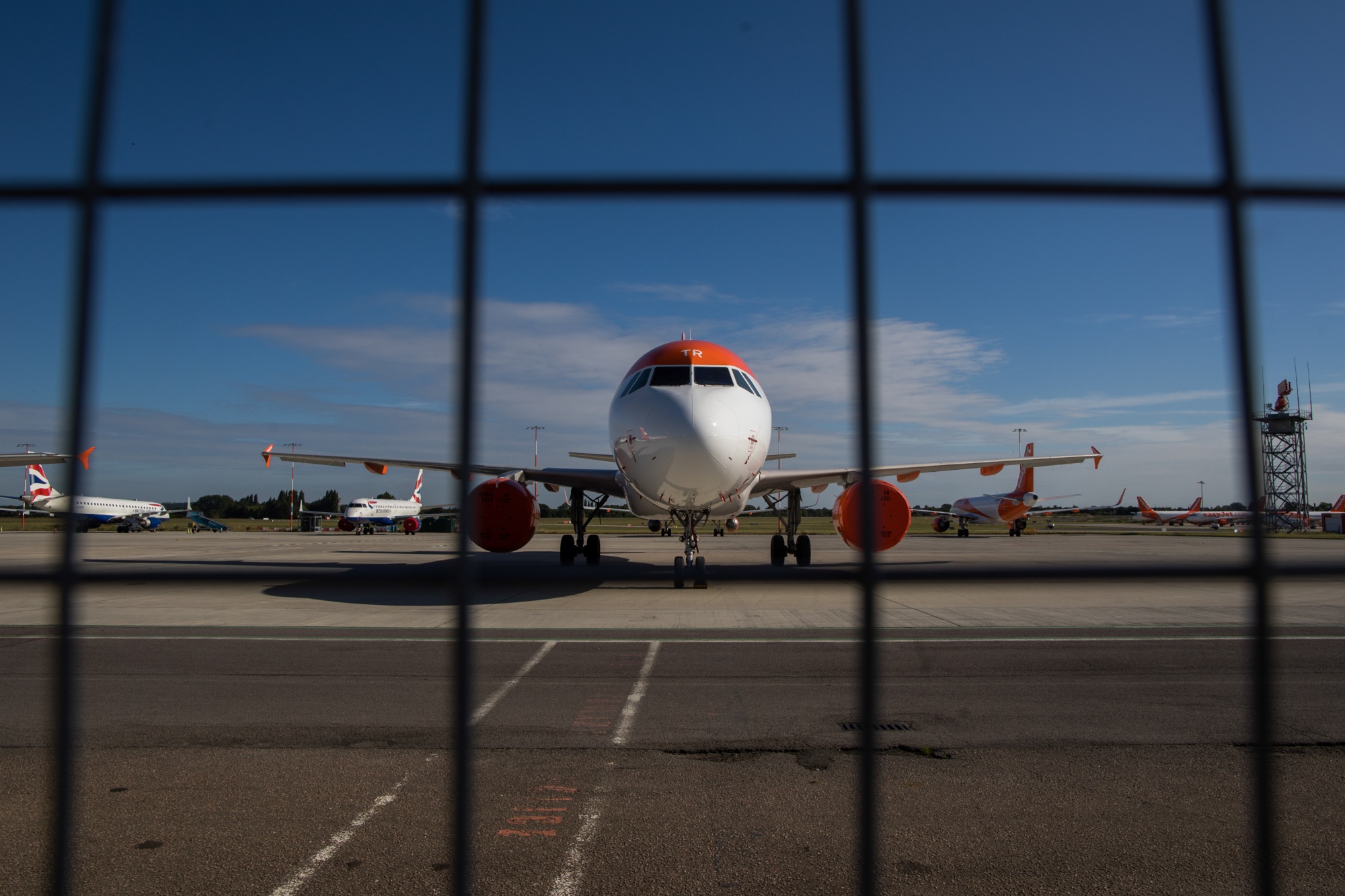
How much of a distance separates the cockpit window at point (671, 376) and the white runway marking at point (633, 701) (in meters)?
4.41

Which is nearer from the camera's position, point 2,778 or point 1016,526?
point 2,778

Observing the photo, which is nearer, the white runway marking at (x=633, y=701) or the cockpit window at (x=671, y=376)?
the white runway marking at (x=633, y=701)

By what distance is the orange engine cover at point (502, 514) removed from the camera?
848 centimetres

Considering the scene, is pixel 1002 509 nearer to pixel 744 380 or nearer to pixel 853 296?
pixel 744 380

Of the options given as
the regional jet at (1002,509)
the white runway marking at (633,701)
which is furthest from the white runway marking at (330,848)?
the regional jet at (1002,509)

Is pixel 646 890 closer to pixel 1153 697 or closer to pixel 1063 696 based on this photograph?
pixel 1063 696

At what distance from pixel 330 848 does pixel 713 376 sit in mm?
8712

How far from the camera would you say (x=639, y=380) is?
38.5 ft

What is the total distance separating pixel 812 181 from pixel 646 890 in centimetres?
277

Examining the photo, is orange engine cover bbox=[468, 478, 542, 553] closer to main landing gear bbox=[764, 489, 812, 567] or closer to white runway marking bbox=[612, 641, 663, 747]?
white runway marking bbox=[612, 641, 663, 747]

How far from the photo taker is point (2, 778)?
4195 mm

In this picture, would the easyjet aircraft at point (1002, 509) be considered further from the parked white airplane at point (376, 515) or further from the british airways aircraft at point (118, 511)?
the british airways aircraft at point (118, 511)

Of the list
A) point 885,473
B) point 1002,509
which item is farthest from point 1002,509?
point 885,473

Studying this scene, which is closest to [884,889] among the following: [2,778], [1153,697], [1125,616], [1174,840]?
[1174,840]
